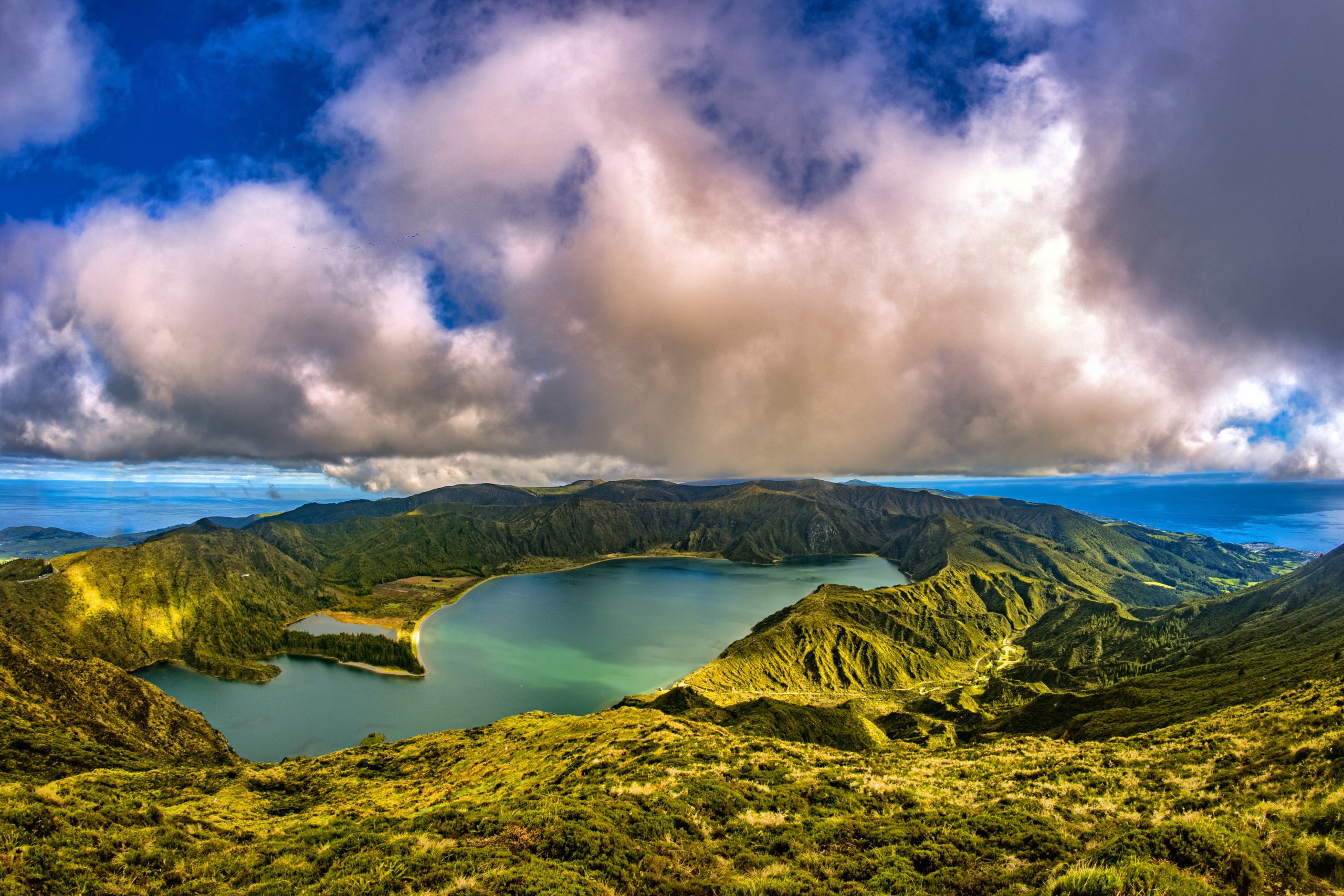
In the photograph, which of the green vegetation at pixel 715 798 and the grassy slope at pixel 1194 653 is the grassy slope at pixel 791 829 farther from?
the grassy slope at pixel 1194 653

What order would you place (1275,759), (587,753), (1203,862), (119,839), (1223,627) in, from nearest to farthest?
(1203,862) → (119,839) → (1275,759) → (587,753) → (1223,627)

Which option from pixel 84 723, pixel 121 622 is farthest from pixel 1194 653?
pixel 121 622

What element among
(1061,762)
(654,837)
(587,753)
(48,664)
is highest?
(654,837)

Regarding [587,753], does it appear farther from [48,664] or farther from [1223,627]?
[1223,627]

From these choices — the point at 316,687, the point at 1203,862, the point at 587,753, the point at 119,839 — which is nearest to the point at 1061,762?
the point at 1203,862

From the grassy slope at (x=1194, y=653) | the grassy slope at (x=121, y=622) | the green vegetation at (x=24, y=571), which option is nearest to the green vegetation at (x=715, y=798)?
the grassy slope at (x=1194, y=653)
